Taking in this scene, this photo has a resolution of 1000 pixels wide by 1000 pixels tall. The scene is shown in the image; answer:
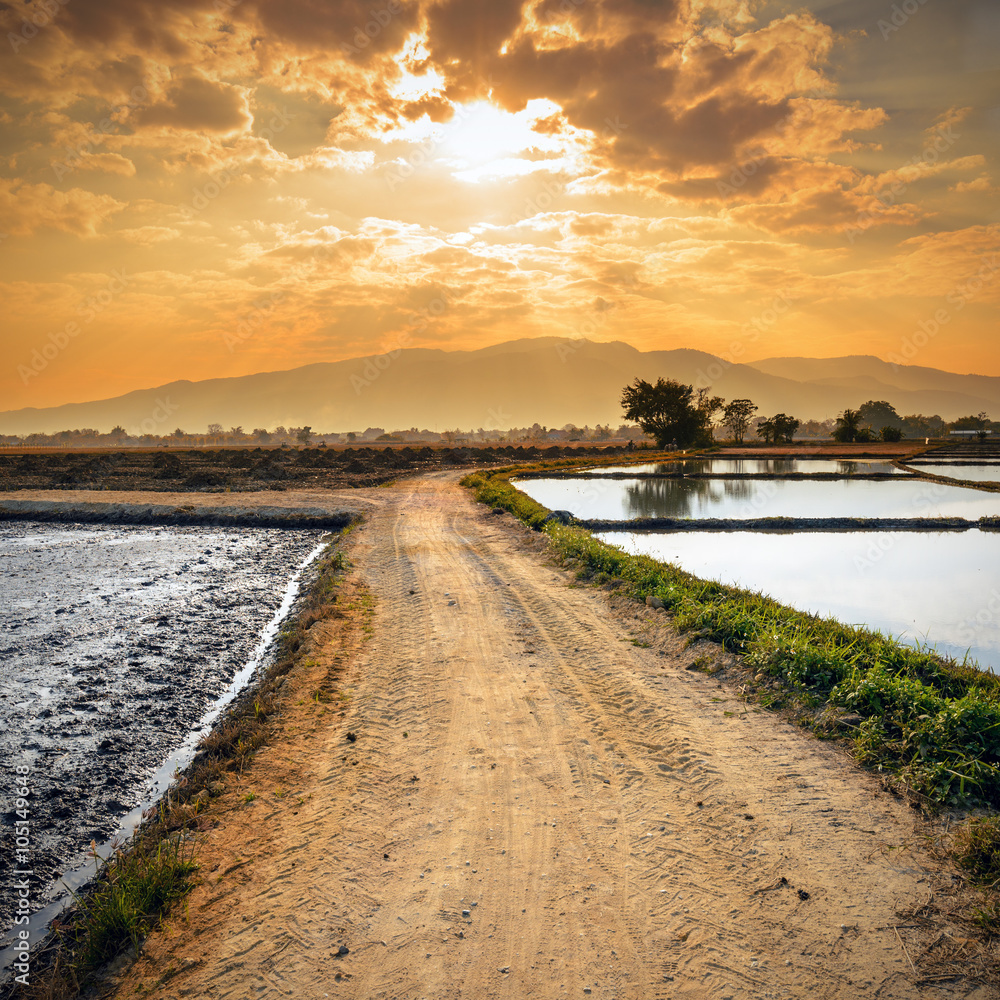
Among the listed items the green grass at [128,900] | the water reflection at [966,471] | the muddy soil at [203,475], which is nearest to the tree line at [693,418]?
the muddy soil at [203,475]

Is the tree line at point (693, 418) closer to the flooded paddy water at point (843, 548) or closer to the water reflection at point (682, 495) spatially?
the water reflection at point (682, 495)

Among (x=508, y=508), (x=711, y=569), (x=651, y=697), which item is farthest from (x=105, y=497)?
(x=651, y=697)

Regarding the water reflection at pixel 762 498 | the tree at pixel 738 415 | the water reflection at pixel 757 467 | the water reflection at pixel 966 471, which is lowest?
the water reflection at pixel 762 498

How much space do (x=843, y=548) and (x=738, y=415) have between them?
301ft

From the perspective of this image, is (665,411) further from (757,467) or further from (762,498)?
(762,498)

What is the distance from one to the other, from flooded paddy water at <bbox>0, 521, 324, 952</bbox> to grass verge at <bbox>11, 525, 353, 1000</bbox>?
554 mm

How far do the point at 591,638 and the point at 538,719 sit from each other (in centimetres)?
341

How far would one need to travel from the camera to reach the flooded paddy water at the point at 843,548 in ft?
42.5

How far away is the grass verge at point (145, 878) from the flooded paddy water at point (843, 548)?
452 inches

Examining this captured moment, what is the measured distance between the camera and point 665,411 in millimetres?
82438

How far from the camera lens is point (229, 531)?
2694 centimetres

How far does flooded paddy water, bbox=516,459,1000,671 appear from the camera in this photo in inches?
510

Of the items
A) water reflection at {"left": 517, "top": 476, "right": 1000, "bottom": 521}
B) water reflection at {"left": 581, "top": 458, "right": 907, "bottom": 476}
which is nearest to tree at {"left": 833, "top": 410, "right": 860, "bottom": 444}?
water reflection at {"left": 581, "top": 458, "right": 907, "bottom": 476}

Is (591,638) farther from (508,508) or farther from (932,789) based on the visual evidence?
(508,508)
